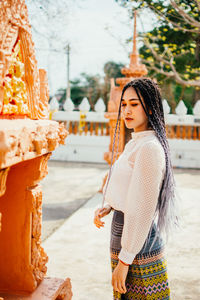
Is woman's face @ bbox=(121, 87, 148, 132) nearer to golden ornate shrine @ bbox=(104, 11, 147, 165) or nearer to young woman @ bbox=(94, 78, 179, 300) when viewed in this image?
young woman @ bbox=(94, 78, 179, 300)

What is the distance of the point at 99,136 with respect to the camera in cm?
767

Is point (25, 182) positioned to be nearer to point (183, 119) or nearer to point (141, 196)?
point (141, 196)

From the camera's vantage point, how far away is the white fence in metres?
7.22

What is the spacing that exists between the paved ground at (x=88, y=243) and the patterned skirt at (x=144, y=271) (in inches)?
33.1

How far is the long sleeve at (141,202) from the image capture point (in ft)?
4.43

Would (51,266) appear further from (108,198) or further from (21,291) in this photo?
(108,198)

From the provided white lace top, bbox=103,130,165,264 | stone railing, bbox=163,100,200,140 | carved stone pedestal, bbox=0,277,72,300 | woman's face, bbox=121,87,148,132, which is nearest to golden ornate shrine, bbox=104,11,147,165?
stone railing, bbox=163,100,200,140

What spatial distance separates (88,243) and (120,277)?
6.07 ft

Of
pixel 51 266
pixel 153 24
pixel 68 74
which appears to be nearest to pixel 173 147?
pixel 153 24

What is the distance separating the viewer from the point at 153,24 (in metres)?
8.56

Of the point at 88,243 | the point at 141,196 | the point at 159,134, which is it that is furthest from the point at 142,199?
the point at 88,243

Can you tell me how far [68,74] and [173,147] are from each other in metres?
10.3

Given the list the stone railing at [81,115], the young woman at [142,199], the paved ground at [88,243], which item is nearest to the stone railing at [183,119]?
the stone railing at [81,115]

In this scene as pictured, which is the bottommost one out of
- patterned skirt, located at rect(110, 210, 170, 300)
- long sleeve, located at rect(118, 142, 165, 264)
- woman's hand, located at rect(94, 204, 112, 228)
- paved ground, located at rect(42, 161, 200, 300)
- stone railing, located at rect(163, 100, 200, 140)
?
paved ground, located at rect(42, 161, 200, 300)
